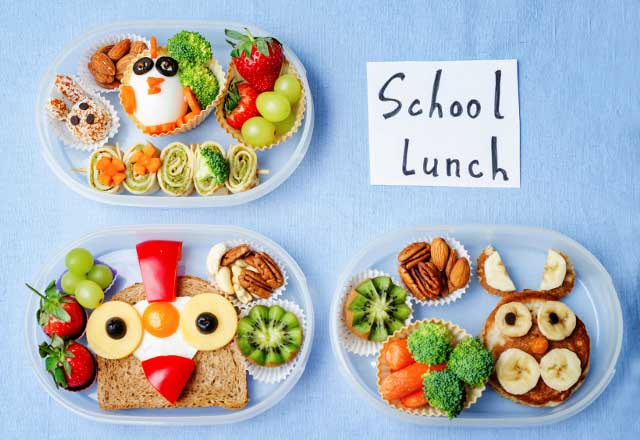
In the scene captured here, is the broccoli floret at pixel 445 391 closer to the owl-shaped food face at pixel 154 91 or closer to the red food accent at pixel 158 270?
the red food accent at pixel 158 270

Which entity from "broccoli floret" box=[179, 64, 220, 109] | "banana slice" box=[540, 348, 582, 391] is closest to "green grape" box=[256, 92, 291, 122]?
"broccoli floret" box=[179, 64, 220, 109]

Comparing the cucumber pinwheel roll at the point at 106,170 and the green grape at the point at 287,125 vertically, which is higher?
the green grape at the point at 287,125

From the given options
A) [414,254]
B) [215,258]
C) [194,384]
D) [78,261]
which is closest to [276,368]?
[194,384]

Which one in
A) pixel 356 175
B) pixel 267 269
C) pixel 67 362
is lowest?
pixel 67 362

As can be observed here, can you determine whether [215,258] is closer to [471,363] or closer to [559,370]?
[471,363]

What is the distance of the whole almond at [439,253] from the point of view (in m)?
1.54

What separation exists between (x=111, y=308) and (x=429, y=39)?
3.36ft

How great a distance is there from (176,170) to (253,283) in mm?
330

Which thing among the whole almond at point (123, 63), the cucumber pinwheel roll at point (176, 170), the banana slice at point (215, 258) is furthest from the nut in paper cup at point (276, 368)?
the whole almond at point (123, 63)

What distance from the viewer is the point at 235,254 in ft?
5.08

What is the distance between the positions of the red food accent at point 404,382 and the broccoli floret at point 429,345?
3cm

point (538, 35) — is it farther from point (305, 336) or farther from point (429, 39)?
point (305, 336)

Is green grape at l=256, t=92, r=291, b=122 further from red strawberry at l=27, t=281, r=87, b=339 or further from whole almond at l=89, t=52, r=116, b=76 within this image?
red strawberry at l=27, t=281, r=87, b=339

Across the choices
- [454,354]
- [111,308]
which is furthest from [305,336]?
[111,308]
